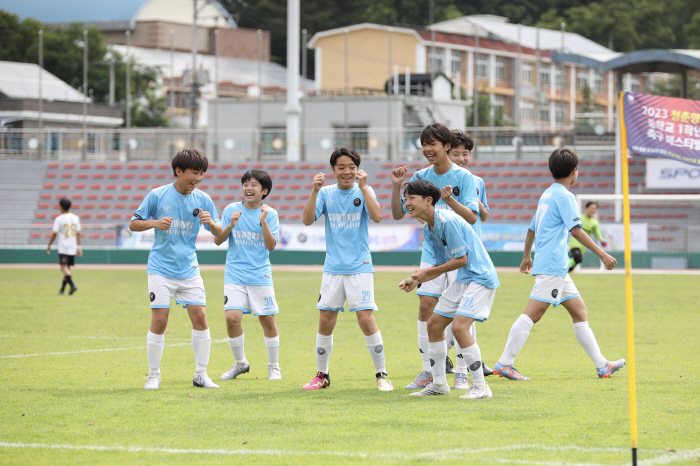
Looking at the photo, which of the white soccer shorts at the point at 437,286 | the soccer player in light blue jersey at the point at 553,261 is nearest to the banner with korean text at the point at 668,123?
the soccer player in light blue jersey at the point at 553,261

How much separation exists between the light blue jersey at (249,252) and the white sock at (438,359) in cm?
197

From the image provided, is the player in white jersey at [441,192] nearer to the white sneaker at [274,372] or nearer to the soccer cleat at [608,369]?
the white sneaker at [274,372]

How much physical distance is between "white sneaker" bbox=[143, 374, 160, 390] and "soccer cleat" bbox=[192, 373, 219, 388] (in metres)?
0.33

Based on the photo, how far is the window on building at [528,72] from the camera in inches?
2628

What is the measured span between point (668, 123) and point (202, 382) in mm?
21299

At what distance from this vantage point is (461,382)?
7.53 meters

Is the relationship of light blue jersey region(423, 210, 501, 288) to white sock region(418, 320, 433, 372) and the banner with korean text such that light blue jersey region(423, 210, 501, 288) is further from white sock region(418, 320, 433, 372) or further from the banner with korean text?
the banner with korean text

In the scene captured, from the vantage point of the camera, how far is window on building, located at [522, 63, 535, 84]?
6675cm

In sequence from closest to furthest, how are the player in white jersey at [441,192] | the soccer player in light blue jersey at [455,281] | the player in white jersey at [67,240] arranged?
the soccer player in light blue jersey at [455,281]
the player in white jersey at [441,192]
the player in white jersey at [67,240]

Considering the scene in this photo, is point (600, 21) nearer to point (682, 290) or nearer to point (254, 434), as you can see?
point (682, 290)

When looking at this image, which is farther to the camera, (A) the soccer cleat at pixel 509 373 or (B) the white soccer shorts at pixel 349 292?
A: (A) the soccer cleat at pixel 509 373

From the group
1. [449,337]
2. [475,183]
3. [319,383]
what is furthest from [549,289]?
[319,383]

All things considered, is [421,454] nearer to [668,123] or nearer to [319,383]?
[319,383]

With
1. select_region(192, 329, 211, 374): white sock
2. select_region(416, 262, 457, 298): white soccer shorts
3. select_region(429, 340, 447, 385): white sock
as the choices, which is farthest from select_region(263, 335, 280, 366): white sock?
select_region(429, 340, 447, 385): white sock
